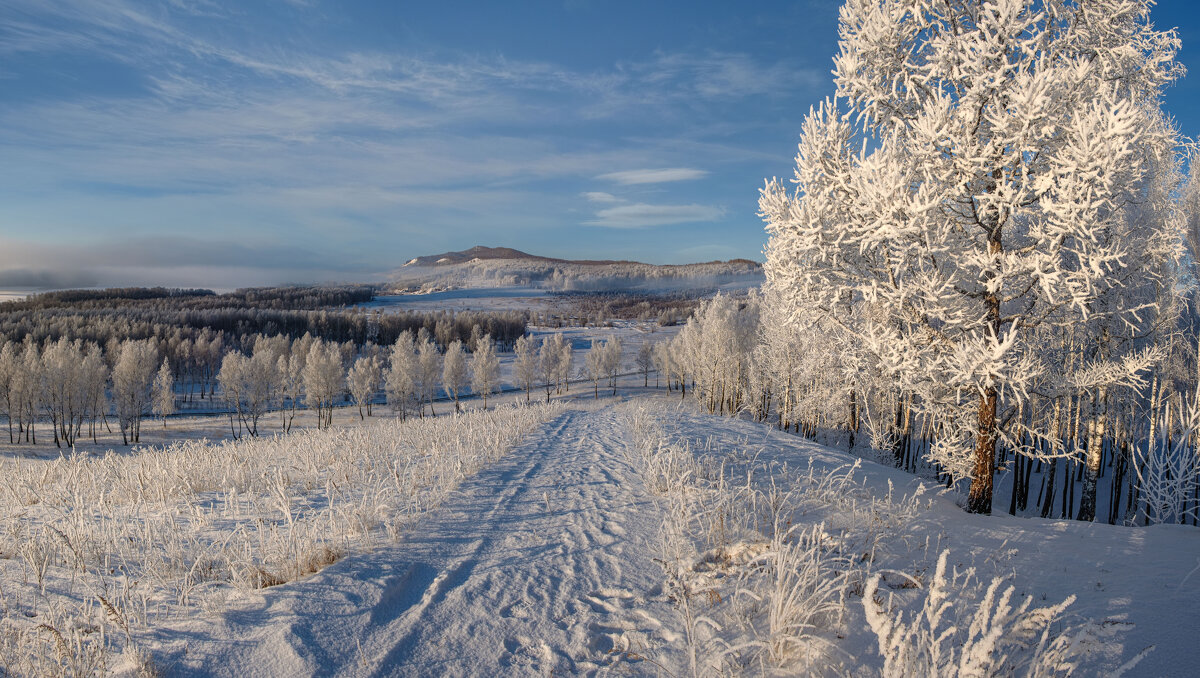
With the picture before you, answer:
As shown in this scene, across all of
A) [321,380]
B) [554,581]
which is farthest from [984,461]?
[321,380]

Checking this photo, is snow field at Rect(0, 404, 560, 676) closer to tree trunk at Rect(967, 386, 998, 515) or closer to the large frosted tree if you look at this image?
the large frosted tree

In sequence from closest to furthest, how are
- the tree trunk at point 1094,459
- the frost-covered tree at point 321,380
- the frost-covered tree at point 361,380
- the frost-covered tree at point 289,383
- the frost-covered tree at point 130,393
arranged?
the tree trunk at point 1094,459 < the frost-covered tree at point 130,393 < the frost-covered tree at point 321,380 < the frost-covered tree at point 361,380 < the frost-covered tree at point 289,383

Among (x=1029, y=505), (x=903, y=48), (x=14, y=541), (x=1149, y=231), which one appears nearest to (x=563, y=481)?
(x=14, y=541)

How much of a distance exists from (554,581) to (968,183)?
299 inches

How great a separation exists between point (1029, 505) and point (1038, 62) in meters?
26.1

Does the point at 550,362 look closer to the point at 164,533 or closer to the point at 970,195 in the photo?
the point at 970,195

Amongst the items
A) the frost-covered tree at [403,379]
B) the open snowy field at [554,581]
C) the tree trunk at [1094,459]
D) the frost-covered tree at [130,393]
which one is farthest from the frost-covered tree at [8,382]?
the tree trunk at [1094,459]

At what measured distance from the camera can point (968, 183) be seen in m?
7.42

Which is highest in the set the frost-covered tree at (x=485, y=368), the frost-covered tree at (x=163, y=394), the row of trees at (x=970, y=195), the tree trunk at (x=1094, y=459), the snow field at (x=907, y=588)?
the row of trees at (x=970, y=195)

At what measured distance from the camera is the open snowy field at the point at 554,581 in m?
3.33

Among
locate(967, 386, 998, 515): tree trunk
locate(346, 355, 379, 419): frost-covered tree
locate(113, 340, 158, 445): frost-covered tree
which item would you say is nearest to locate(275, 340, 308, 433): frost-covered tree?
locate(346, 355, 379, 419): frost-covered tree

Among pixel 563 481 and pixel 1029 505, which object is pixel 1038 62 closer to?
pixel 563 481

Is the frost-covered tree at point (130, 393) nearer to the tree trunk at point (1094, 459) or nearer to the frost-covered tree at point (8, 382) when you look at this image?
the frost-covered tree at point (8, 382)

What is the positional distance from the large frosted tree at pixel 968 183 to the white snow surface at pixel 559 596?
219 cm
